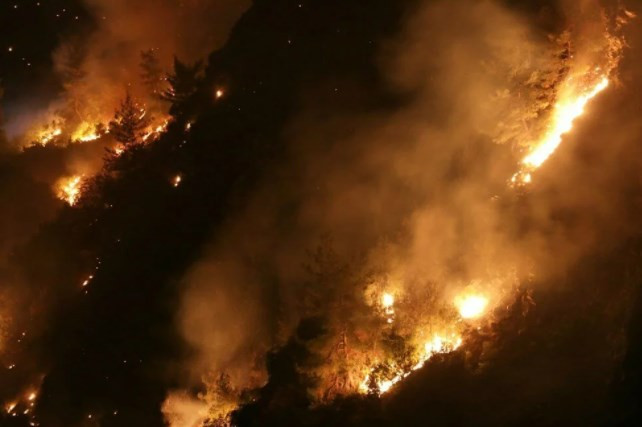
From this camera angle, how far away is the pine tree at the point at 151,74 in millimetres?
37281

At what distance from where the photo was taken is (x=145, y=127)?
111 feet

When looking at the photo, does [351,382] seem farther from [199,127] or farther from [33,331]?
[33,331]

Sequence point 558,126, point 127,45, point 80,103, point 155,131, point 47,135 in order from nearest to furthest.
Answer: point 558,126 < point 155,131 < point 127,45 < point 80,103 < point 47,135

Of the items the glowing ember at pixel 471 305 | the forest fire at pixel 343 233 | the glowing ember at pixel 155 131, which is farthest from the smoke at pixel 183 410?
the glowing ember at pixel 155 131

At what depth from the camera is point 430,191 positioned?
1830cm

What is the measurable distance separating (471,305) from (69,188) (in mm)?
31493

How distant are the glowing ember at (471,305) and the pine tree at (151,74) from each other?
28.9 metres

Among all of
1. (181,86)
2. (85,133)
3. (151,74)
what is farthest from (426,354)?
(85,133)

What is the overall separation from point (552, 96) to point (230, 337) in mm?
14268

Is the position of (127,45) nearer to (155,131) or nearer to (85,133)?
(85,133)

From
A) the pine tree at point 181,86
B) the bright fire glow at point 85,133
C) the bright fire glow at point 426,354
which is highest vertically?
the bright fire glow at point 85,133

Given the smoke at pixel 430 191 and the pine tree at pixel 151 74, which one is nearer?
the smoke at pixel 430 191

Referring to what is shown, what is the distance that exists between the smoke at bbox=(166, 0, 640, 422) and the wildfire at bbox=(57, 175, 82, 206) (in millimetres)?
18616

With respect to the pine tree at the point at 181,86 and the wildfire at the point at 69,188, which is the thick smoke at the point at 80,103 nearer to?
the wildfire at the point at 69,188
